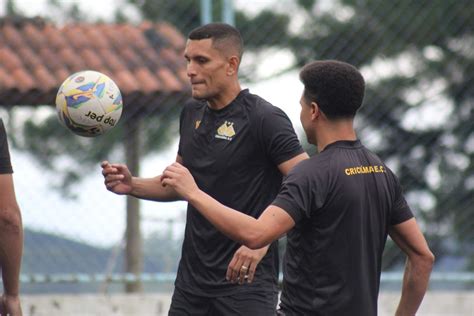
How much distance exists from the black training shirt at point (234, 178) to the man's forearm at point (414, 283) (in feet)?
3.33

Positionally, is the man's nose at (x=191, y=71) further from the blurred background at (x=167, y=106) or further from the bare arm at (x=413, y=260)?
the blurred background at (x=167, y=106)

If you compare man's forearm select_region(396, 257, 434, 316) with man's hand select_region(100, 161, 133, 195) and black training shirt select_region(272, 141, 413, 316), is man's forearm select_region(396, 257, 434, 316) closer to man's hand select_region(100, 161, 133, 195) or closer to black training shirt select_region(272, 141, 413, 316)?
black training shirt select_region(272, 141, 413, 316)

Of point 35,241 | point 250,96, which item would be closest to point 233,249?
point 250,96

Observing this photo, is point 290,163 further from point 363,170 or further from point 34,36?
point 34,36

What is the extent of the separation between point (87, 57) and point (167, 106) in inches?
48.8

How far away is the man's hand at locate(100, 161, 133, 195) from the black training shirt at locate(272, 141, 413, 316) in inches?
47.9

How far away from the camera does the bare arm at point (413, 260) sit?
4730 millimetres

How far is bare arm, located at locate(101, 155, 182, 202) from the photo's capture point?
5539 millimetres

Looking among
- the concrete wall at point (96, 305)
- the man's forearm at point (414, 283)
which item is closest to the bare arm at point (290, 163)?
the man's forearm at point (414, 283)

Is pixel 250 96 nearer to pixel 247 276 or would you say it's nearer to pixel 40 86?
pixel 247 276

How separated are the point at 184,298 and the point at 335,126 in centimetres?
152

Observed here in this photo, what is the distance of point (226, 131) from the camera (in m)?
5.74

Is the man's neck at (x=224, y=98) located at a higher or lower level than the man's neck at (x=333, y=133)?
higher

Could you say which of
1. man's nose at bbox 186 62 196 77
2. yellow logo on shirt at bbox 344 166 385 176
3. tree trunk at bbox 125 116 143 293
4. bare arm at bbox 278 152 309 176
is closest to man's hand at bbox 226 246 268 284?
bare arm at bbox 278 152 309 176
